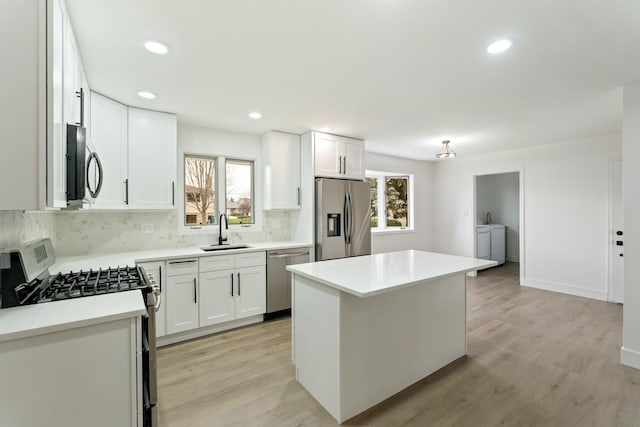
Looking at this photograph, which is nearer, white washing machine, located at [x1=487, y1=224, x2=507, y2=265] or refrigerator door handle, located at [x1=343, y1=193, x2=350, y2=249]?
refrigerator door handle, located at [x1=343, y1=193, x2=350, y2=249]

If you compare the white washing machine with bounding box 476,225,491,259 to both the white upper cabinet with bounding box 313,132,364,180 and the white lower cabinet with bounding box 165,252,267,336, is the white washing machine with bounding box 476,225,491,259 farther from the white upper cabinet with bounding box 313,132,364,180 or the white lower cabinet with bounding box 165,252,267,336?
the white lower cabinet with bounding box 165,252,267,336

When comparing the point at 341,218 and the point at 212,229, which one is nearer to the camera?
the point at 212,229

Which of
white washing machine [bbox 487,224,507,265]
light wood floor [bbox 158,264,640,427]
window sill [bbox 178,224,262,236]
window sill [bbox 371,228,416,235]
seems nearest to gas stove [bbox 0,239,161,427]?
light wood floor [bbox 158,264,640,427]

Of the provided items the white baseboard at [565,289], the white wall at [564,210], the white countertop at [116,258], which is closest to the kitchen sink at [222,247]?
the white countertop at [116,258]

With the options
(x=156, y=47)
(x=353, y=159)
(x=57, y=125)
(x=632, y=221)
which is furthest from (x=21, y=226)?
Answer: (x=632, y=221)

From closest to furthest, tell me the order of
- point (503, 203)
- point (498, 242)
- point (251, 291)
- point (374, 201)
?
point (251, 291) < point (374, 201) < point (498, 242) < point (503, 203)

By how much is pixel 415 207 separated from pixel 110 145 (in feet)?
17.2

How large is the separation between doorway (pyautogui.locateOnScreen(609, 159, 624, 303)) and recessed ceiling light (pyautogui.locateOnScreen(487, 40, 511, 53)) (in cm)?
365

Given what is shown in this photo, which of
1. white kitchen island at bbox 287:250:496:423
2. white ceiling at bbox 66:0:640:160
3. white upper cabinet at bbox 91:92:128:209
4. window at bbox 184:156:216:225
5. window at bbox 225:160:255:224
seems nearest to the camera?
white ceiling at bbox 66:0:640:160

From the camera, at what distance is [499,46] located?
188cm

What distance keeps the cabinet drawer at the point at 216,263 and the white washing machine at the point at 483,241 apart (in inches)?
203

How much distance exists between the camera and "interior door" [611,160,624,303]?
4.00 meters

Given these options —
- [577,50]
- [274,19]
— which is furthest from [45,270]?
[577,50]

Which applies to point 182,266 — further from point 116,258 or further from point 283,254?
point 283,254
